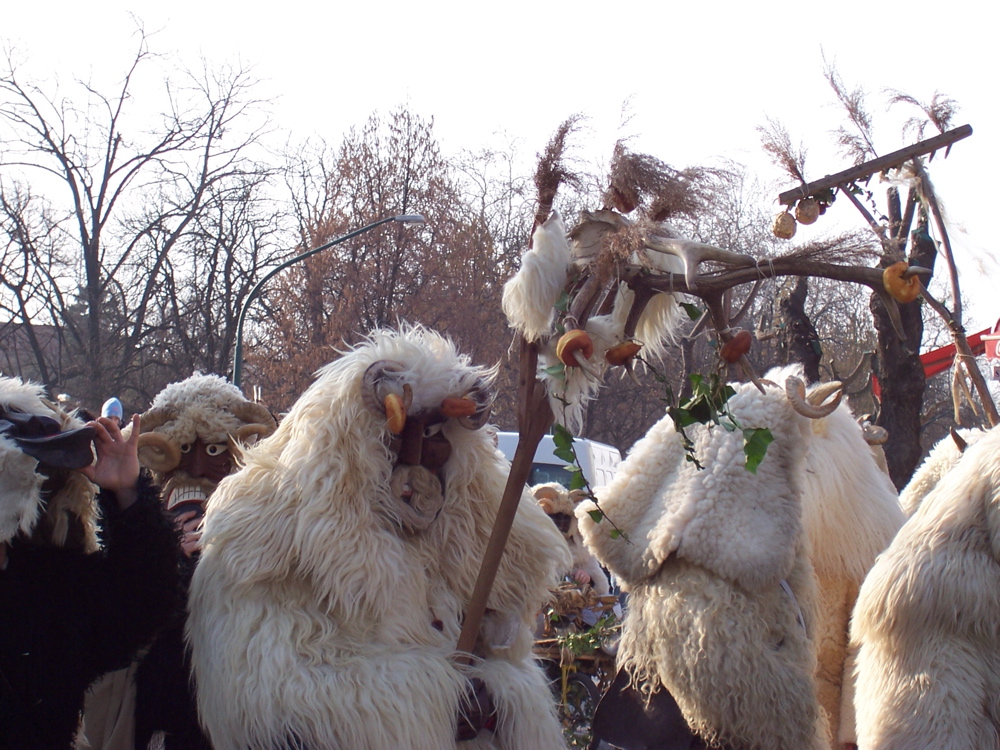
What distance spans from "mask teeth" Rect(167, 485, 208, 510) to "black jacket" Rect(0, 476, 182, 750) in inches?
34.2

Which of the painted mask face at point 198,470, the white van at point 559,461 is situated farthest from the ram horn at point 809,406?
the white van at point 559,461

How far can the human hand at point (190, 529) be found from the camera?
3.54 m

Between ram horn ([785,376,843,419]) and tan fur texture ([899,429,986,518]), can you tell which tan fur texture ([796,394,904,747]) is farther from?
tan fur texture ([899,429,986,518])

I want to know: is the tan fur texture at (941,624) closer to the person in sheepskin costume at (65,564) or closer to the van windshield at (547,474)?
the person in sheepskin costume at (65,564)

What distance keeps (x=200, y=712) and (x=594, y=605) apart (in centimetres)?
301

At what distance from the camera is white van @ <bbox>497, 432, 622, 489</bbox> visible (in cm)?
1160

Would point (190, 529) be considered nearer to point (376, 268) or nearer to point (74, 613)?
point (74, 613)

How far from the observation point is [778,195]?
2.60m

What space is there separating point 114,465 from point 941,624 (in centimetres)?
256

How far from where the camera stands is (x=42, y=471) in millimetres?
2732

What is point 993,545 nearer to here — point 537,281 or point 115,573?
point 537,281

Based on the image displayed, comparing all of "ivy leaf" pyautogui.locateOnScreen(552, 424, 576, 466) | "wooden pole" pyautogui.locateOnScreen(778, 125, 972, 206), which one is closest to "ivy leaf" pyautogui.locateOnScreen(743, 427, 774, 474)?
"ivy leaf" pyautogui.locateOnScreen(552, 424, 576, 466)

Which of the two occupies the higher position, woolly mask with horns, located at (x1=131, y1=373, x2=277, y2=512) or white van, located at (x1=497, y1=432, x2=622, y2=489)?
woolly mask with horns, located at (x1=131, y1=373, x2=277, y2=512)

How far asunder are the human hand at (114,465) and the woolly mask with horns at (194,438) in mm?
943
